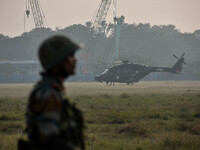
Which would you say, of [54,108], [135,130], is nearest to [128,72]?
[135,130]

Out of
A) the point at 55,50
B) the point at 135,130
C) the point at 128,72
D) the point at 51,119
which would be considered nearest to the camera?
the point at 51,119

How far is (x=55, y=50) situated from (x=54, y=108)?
0.53m

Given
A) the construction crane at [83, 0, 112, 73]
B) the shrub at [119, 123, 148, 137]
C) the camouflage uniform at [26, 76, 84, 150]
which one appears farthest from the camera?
the construction crane at [83, 0, 112, 73]

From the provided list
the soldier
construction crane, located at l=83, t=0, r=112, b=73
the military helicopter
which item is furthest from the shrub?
construction crane, located at l=83, t=0, r=112, b=73

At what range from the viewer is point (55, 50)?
3965mm

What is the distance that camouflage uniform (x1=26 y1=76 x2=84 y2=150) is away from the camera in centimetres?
374

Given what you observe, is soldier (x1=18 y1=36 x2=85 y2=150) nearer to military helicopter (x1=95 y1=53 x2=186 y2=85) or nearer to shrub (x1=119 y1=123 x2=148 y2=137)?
shrub (x1=119 y1=123 x2=148 y2=137)

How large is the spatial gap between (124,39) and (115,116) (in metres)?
173

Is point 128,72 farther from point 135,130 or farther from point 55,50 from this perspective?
point 55,50

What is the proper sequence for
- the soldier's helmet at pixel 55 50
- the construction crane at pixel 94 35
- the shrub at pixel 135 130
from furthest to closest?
the construction crane at pixel 94 35 < the shrub at pixel 135 130 < the soldier's helmet at pixel 55 50

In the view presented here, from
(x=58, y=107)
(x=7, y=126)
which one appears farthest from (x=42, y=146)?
A: (x=7, y=126)

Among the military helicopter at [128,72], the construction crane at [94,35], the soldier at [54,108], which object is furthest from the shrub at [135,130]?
the construction crane at [94,35]

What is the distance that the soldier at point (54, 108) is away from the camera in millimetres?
3760

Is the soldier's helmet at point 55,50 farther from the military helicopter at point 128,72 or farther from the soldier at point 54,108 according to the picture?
the military helicopter at point 128,72
